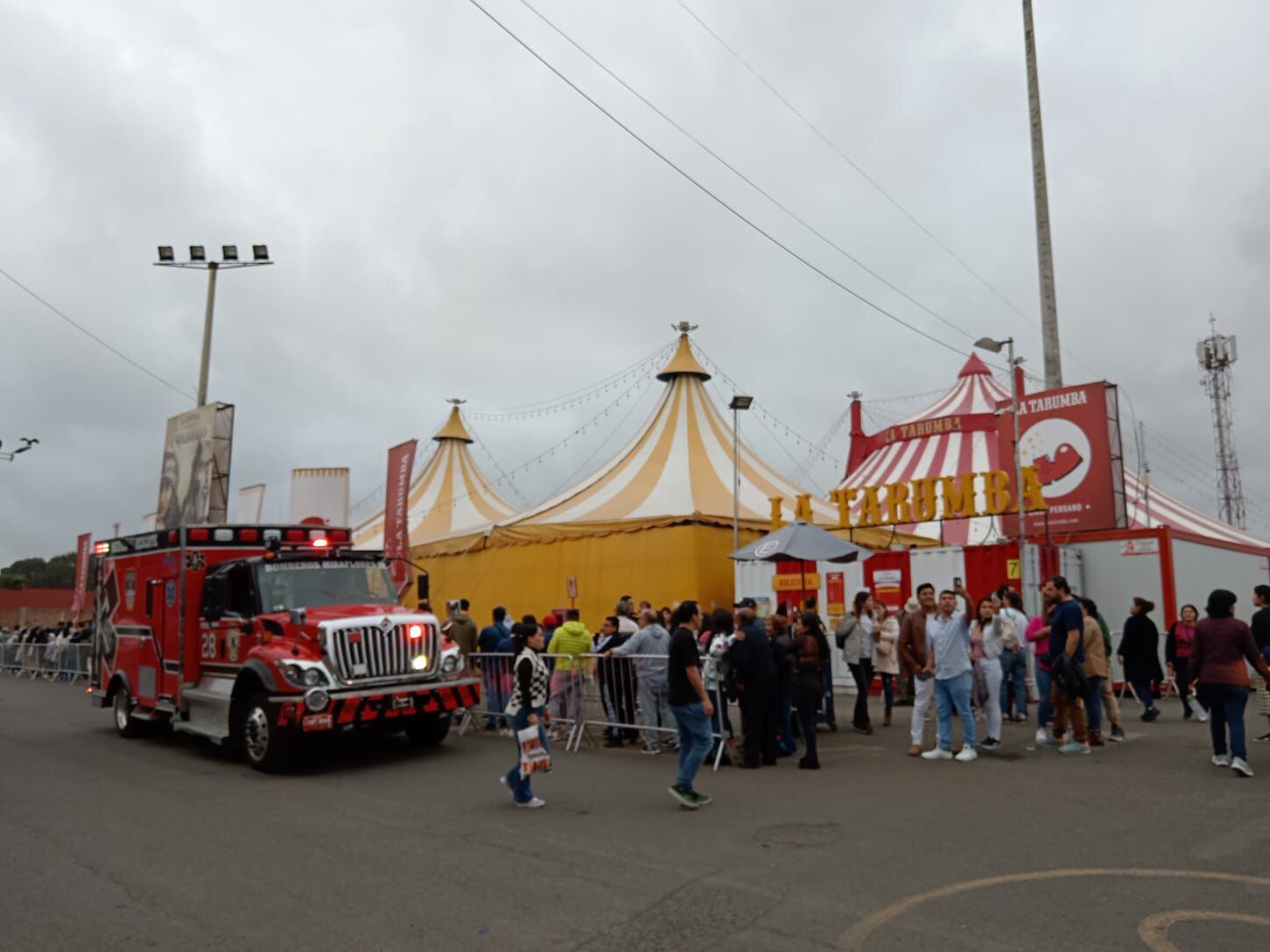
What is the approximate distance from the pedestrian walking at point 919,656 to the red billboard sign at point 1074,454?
7001mm

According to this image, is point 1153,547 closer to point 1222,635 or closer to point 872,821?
point 1222,635

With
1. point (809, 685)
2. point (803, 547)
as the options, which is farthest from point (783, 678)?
point (803, 547)

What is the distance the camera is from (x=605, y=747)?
11.5m

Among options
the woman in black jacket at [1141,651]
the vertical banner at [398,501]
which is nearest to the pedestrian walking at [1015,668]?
the woman in black jacket at [1141,651]

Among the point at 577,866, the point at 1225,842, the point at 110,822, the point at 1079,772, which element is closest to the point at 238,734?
the point at 110,822

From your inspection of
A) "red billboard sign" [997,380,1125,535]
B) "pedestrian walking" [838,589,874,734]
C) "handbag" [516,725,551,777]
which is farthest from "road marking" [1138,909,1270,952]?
"red billboard sign" [997,380,1125,535]

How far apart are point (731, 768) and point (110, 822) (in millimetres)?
5666

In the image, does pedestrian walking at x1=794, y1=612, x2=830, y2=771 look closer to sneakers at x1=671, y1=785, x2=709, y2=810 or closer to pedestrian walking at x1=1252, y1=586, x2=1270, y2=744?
sneakers at x1=671, y1=785, x2=709, y2=810

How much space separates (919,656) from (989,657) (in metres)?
0.88

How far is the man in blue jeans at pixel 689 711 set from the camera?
7625mm

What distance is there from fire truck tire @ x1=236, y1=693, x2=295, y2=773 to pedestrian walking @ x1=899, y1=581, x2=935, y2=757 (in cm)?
661

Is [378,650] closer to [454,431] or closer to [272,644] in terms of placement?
[272,644]

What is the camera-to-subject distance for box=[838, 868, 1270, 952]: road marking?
15.8 feet

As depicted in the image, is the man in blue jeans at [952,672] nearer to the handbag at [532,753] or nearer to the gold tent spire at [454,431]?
the handbag at [532,753]
